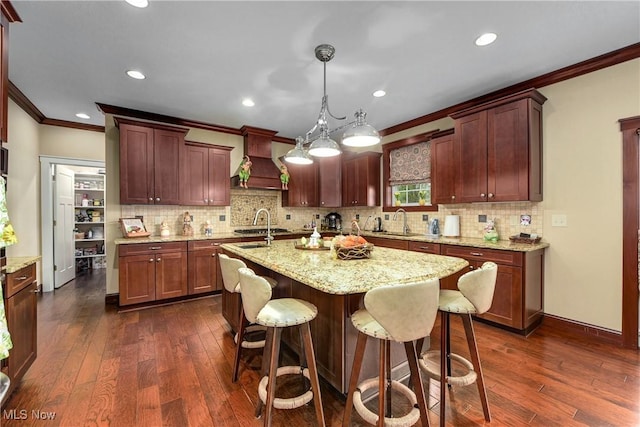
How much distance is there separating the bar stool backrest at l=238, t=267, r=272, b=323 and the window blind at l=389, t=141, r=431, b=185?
3.57 metres

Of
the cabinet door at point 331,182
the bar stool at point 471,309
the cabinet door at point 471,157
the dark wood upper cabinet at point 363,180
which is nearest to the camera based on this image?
the bar stool at point 471,309

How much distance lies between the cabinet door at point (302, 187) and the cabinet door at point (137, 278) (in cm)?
246

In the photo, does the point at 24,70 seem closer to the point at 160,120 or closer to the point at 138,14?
the point at 160,120

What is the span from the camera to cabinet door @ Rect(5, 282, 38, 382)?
1.82 metres

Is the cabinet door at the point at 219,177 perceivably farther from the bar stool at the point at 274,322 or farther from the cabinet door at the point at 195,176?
the bar stool at the point at 274,322

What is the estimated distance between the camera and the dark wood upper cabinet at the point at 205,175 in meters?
4.26

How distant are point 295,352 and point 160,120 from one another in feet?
12.5

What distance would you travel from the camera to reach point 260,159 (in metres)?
4.95

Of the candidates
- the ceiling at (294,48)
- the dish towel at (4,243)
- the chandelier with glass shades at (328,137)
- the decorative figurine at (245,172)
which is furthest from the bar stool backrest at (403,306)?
the decorative figurine at (245,172)

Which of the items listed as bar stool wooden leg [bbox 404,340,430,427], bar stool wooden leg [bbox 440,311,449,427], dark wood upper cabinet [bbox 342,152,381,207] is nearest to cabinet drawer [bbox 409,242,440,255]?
dark wood upper cabinet [bbox 342,152,381,207]

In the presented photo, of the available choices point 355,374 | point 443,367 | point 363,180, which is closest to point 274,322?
point 355,374

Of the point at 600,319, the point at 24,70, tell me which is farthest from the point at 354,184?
the point at 24,70

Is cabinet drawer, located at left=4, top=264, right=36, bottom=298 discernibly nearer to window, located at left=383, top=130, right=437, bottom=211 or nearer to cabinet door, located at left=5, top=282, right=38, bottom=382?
cabinet door, located at left=5, top=282, right=38, bottom=382

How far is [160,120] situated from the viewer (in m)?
4.20
